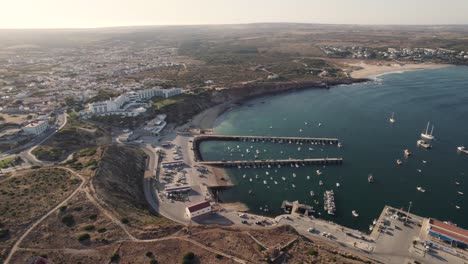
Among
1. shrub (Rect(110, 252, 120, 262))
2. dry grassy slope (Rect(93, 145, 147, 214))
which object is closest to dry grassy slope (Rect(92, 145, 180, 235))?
dry grassy slope (Rect(93, 145, 147, 214))

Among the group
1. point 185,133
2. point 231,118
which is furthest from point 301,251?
point 231,118

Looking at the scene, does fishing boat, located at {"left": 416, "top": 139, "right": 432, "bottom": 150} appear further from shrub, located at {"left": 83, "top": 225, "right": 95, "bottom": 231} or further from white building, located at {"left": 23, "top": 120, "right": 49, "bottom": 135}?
white building, located at {"left": 23, "top": 120, "right": 49, "bottom": 135}

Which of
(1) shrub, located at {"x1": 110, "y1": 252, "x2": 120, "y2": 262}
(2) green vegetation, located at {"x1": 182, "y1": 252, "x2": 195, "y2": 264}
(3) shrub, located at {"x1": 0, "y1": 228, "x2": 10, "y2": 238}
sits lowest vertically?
(2) green vegetation, located at {"x1": 182, "y1": 252, "x2": 195, "y2": 264}

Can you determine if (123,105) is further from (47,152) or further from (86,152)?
(47,152)

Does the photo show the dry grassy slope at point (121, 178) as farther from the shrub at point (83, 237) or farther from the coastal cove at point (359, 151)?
the coastal cove at point (359, 151)

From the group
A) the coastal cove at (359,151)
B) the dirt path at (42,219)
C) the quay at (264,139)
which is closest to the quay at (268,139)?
the quay at (264,139)

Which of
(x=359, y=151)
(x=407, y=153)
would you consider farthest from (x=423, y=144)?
(x=359, y=151)
